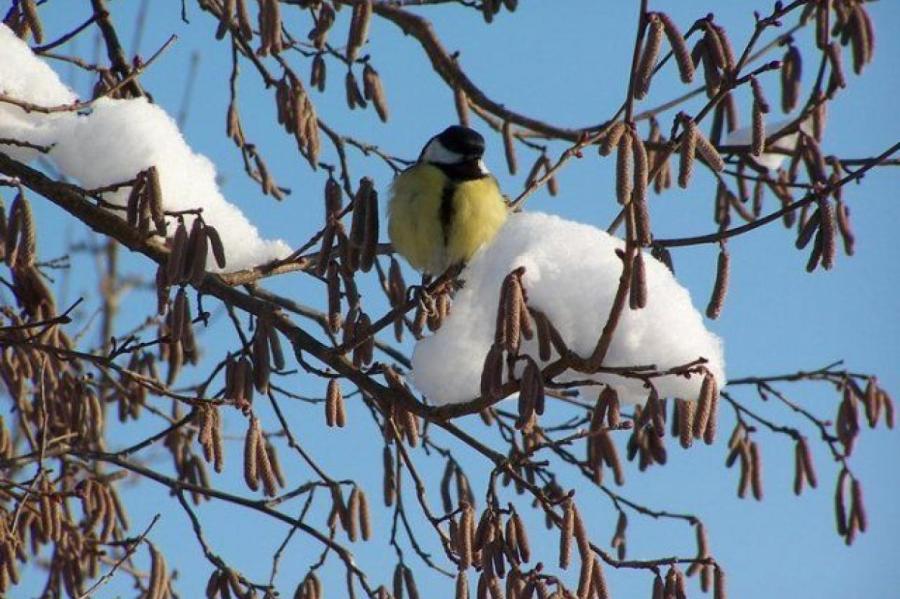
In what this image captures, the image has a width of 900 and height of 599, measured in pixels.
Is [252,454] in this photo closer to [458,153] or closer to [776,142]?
[458,153]

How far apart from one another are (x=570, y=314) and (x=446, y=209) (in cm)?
107

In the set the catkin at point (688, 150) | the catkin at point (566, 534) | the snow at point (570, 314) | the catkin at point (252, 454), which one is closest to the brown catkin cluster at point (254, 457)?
the catkin at point (252, 454)

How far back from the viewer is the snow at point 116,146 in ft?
8.77

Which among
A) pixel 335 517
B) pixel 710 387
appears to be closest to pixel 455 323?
pixel 710 387

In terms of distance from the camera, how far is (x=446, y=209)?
3.15 m

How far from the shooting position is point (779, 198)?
3.54m

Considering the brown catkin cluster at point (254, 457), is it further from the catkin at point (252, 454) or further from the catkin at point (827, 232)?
the catkin at point (827, 232)

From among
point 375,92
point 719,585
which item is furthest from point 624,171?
point 375,92

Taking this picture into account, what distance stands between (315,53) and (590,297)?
1.66 m

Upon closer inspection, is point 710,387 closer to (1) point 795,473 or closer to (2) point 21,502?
(1) point 795,473

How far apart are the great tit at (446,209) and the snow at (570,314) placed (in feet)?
2.03

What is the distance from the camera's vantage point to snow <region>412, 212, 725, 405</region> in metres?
2.13

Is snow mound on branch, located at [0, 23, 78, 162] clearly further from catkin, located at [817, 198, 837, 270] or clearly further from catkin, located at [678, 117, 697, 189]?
catkin, located at [817, 198, 837, 270]

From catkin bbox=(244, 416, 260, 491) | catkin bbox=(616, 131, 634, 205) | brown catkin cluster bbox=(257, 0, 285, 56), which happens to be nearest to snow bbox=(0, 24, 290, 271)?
brown catkin cluster bbox=(257, 0, 285, 56)
